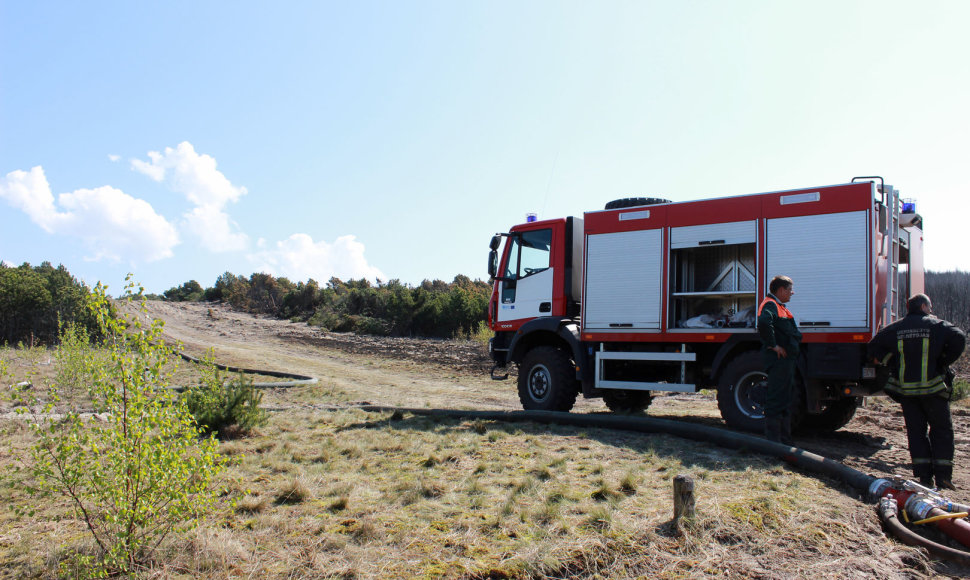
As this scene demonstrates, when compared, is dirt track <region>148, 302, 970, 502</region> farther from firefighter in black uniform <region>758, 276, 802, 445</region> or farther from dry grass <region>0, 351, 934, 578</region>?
dry grass <region>0, 351, 934, 578</region>

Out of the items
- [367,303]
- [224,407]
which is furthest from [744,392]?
[367,303]

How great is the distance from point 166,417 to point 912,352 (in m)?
6.57

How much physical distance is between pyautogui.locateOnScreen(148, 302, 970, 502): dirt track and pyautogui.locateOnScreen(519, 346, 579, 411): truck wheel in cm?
139

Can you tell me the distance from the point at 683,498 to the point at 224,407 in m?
5.64

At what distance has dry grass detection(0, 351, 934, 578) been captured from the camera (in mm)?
3641

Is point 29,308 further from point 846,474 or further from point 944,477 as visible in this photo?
point 944,477

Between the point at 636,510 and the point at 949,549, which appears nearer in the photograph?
the point at 949,549

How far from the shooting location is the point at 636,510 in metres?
4.57

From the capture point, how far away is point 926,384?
6129 mm

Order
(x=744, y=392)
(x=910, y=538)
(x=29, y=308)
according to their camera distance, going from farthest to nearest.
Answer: (x=29, y=308) < (x=744, y=392) < (x=910, y=538)

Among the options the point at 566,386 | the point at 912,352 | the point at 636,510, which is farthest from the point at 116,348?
the point at 566,386

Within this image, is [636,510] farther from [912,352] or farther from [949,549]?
[912,352]

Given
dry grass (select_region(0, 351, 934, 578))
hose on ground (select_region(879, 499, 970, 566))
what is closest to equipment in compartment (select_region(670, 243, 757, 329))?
dry grass (select_region(0, 351, 934, 578))

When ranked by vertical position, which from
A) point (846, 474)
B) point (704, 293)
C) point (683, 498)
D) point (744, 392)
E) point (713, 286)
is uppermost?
point (713, 286)
